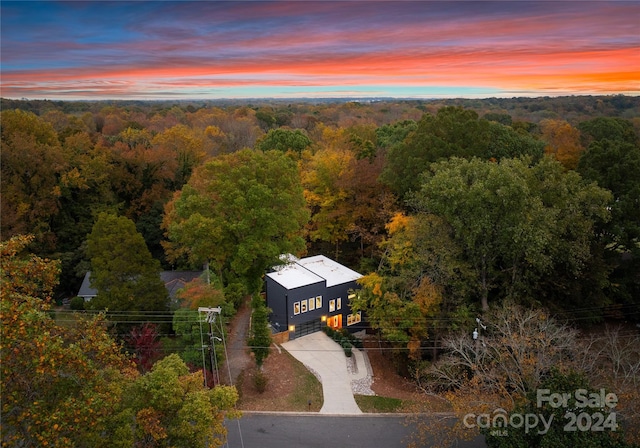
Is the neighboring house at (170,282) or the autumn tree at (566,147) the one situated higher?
the autumn tree at (566,147)

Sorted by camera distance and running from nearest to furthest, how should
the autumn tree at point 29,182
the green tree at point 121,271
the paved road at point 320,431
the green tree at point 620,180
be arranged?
1. the paved road at point 320,431
2. the green tree at point 121,271
3. the green tree at point 620,180
4. the autumn tree at point 29,182

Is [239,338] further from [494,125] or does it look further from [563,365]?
[494,125]

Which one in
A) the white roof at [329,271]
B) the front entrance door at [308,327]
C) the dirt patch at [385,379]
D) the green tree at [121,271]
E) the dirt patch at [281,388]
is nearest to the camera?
the dirt patch at [281,388]

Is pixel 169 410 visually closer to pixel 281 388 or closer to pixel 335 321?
pixel 281 388

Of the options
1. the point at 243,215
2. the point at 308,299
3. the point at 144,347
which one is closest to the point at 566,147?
the point at 308,299

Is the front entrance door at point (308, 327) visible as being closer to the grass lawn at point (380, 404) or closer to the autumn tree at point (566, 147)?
the grass lawn at point (380, 404)

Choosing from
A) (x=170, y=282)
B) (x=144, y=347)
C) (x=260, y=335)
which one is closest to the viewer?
(x=144, y=347)

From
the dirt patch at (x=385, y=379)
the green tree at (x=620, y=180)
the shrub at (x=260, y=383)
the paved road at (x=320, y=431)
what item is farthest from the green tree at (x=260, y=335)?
the green tree at (x=620, y=180)

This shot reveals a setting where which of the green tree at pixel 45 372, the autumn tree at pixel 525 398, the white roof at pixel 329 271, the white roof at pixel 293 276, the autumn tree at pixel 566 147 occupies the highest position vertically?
the autumn tree at pixel 566 147
